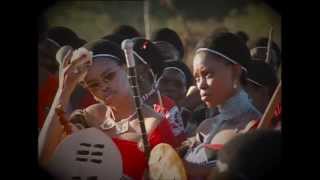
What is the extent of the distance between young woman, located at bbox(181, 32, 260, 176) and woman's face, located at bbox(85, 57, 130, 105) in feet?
1.59

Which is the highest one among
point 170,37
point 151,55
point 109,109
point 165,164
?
point 170,37

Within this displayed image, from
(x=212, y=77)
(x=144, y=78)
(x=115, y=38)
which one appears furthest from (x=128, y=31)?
(x=212, y=77)

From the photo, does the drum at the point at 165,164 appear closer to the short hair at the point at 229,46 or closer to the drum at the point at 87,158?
the drum at the point at 87,158

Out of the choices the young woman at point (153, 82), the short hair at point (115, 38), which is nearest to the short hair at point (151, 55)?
the young woman at point (153, 82)

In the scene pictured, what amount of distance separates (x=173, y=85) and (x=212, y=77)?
10.1 inches

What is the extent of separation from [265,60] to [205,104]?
1.56ft

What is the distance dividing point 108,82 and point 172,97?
1.42 ft

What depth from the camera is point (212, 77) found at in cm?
385

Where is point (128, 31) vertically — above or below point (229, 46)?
above

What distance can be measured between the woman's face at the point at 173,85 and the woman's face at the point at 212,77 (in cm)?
10

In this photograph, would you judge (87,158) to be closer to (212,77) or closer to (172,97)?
(172,97)

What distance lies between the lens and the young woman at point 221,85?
12.6 ft

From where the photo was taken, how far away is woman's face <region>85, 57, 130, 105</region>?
3.91 m
